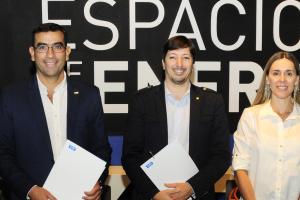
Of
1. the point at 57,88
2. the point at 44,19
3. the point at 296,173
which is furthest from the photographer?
A: the point at 44,19

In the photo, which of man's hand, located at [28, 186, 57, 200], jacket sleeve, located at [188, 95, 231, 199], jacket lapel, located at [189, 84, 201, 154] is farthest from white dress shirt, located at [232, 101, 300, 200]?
man's hand, located at [28, 186, 57, 200]

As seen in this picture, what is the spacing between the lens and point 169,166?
2.97 m

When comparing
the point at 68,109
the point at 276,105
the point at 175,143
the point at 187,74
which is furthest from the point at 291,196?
the point at 68,109

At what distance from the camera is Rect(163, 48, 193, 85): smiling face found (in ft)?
9.83

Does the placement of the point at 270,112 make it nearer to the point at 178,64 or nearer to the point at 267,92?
the point at 267,92

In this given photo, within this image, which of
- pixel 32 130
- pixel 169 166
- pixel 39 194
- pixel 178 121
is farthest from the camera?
pixel 178 121

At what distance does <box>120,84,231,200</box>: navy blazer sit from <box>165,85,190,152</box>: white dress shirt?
35 millimetres

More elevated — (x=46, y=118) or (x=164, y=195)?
(x=46, y=118)

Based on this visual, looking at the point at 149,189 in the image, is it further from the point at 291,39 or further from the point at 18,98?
the point at 291,39

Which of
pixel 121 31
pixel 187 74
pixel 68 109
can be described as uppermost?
pixel 121 31

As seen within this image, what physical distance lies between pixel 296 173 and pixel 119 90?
1920 mm

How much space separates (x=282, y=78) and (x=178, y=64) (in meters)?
0.64

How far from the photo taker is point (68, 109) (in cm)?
293

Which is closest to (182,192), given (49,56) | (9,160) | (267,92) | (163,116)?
(163,116)
